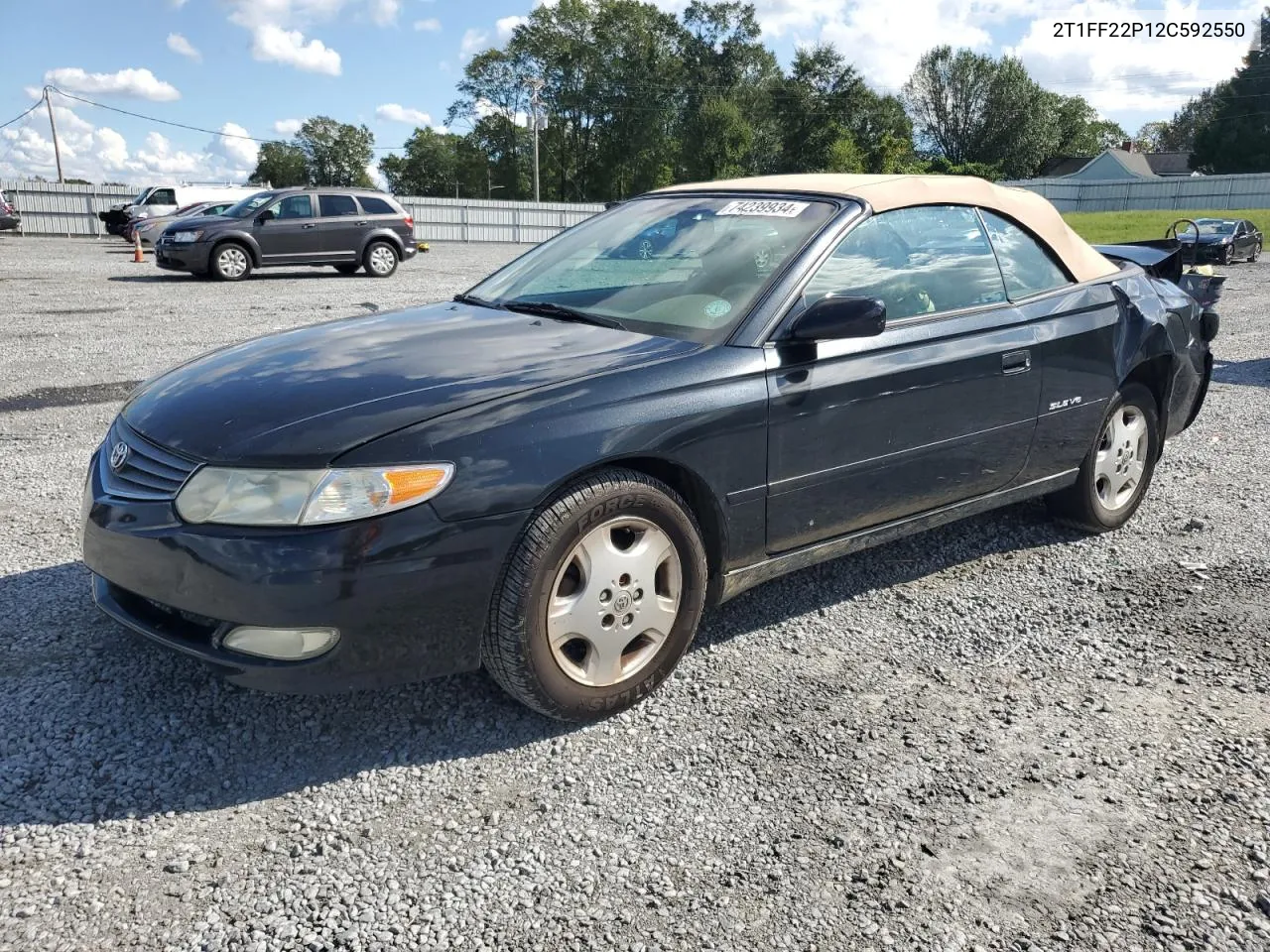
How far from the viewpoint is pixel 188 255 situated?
56.1 ft

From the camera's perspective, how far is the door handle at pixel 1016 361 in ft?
12.8

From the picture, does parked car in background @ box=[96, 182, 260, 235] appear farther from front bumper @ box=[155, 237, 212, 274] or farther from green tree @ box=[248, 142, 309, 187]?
green tree @ box=[248, 142, 309, 187]

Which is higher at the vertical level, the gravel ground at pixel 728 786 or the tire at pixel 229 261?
the tire at pixel 229 261

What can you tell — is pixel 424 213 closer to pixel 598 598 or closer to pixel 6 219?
pixel 6 219

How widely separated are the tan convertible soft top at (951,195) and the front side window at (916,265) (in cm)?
5

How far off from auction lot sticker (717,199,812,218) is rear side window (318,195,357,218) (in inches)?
→ 638

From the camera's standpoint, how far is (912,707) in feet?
10.5

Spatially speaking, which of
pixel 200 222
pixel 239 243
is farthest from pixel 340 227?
pixel 200 222

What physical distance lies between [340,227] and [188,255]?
2721 mm

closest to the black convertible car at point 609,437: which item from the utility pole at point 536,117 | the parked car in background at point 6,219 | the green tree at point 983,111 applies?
the parked car in background at point 6,219

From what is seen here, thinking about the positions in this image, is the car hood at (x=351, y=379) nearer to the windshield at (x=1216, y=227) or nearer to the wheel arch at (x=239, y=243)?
the wheel arch at (x=239, y=243)

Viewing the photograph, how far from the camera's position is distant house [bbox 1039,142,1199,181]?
274 ft

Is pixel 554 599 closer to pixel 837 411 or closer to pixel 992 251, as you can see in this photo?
pixel 837 411

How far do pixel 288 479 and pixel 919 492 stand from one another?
7.39 feet
